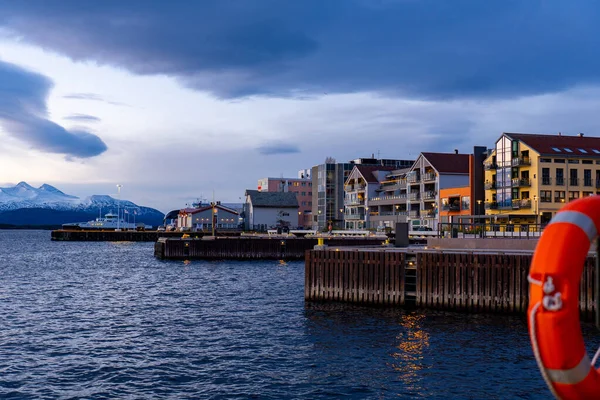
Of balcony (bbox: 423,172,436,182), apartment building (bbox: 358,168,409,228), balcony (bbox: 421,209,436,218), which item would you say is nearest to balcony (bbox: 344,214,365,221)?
apartment building (bbox: 358,168,409,228)

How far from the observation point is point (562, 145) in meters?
92.2

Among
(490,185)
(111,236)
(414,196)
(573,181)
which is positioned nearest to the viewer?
(573,181)

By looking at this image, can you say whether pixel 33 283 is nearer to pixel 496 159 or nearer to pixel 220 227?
pixel 496 159

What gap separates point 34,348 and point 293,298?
73.5 ft

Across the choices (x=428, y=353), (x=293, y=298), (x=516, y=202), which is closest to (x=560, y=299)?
(x=428, y=353)

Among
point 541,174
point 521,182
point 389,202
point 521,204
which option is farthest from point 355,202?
point 541,174

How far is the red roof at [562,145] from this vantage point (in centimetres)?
8944

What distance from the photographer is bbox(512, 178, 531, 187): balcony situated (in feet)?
295

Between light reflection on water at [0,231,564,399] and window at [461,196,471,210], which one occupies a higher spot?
window at [461,196,471,210]

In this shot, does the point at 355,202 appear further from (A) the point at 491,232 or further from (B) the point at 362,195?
(A) the point at 491,232

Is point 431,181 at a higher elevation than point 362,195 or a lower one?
higher

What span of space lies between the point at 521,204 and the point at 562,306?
84108 millimetres

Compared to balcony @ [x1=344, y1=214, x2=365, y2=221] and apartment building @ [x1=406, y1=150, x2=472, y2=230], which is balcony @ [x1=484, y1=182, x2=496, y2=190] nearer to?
apartment building @ [x1=406, y1=150, x2=472, y2=230]

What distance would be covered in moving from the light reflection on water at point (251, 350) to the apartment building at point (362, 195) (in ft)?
318
